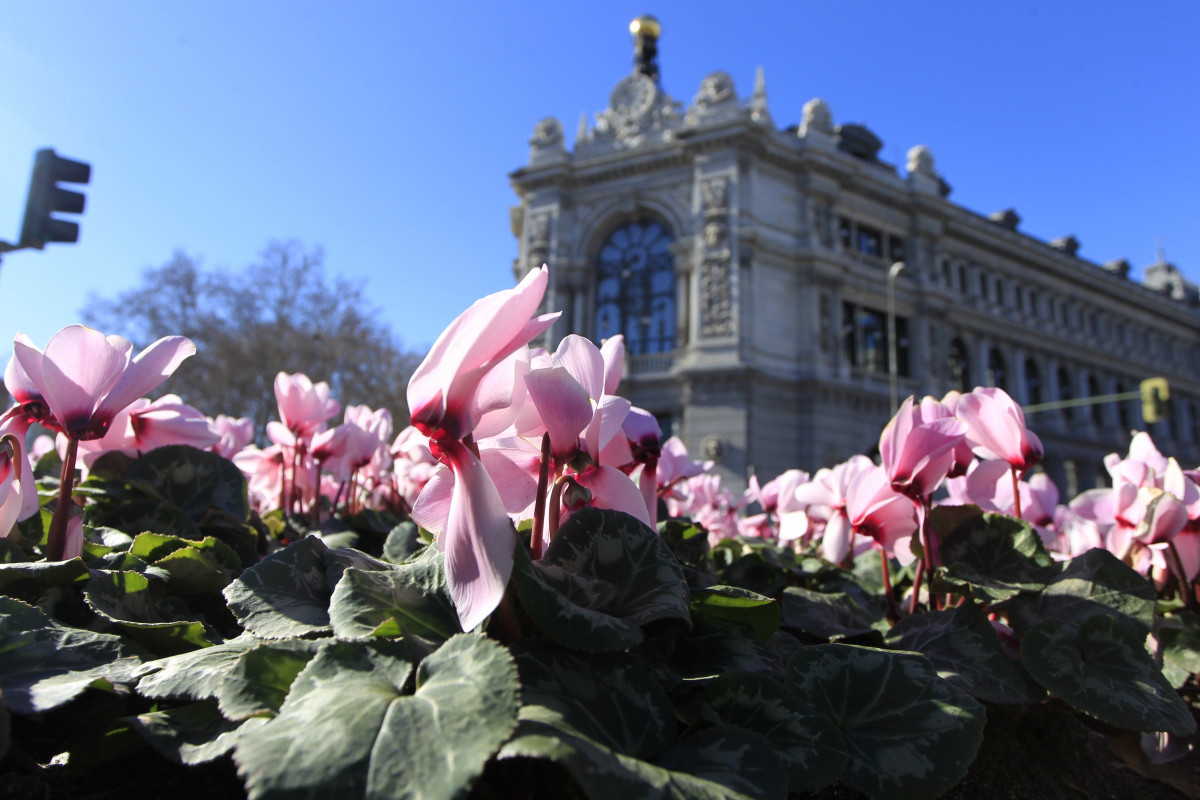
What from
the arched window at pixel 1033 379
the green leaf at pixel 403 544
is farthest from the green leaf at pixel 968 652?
the arched window at pixel 1033 379

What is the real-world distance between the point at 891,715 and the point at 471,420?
0.69 metres

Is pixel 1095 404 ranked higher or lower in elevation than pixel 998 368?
lower

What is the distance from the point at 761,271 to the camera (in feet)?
83.8

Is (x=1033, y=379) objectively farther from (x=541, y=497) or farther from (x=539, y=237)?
(x=541, y=497)

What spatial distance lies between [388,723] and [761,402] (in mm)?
24023

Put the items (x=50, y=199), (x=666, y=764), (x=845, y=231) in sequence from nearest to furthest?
(x=666, y=764), (x=50, y=199), (x=845, y=231)

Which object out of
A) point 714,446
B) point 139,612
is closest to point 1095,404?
point 714,446

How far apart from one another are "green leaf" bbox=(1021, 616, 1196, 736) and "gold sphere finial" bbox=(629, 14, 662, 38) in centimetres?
3597

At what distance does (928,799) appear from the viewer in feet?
2.86

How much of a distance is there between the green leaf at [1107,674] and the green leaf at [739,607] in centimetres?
51

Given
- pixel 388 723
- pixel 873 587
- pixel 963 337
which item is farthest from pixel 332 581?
pixel 963 337

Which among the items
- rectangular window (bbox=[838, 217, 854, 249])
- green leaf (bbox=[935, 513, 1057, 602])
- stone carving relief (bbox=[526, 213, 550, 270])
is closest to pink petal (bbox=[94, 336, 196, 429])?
green leaf (bbox=[935, 513, 1057, 602])

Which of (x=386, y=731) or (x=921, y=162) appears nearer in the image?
(x=386, y=731)

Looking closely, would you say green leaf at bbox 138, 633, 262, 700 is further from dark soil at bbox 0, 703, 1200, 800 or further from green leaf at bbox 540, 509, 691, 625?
dark soil at bbox 0, 703, 1200, 800
